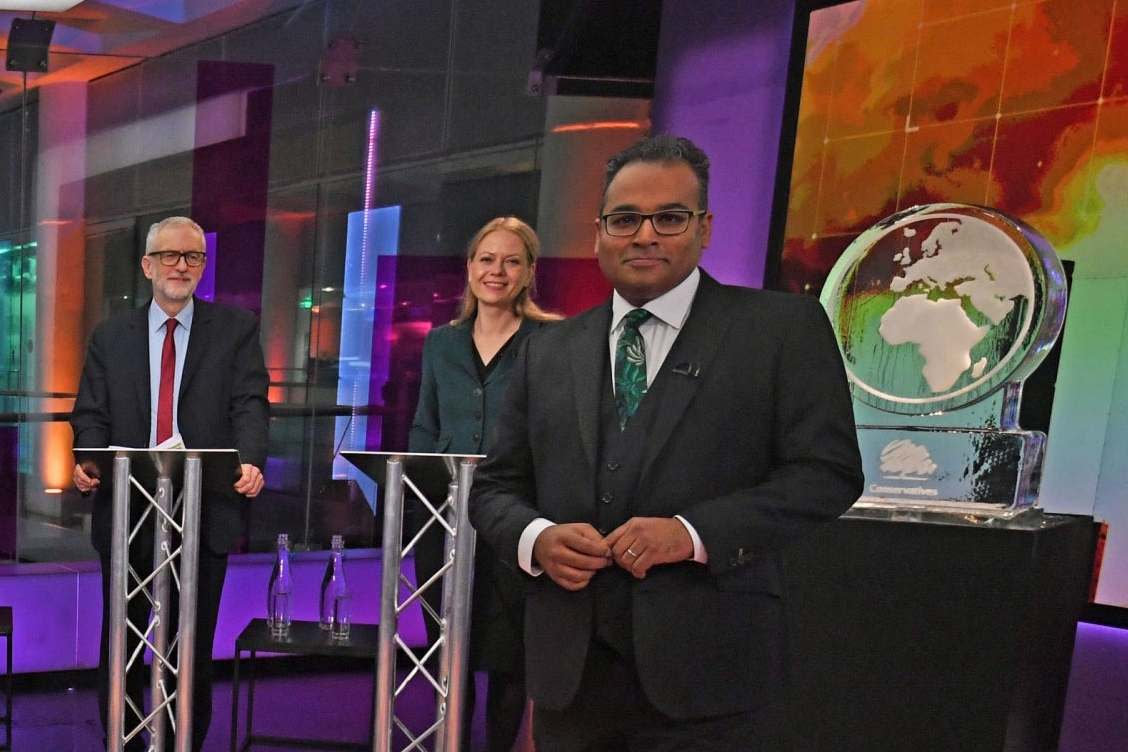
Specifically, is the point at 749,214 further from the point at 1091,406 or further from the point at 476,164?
the point at 1091,406

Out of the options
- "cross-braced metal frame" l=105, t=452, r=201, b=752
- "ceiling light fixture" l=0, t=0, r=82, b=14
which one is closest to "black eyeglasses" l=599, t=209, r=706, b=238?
"cross-braced metal frame" l=105, t=452, r=201, b=752

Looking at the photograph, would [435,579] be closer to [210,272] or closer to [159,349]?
[159,349]

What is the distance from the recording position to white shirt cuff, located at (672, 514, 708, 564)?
1246 mm

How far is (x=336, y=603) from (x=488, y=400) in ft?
3.06

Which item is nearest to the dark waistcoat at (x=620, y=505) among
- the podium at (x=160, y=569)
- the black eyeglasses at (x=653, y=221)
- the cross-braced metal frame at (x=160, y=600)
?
the black eyeglasses at (x=653, y=221)

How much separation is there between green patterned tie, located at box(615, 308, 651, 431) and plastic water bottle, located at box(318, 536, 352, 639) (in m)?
1.77

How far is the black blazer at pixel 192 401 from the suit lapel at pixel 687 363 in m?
1.76

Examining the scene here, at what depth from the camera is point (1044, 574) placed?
81.7 inches

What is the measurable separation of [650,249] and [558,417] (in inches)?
11.3

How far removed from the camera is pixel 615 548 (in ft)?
4.06

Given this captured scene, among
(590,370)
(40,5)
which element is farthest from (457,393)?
(40,5)

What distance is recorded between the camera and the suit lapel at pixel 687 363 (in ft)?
4.27

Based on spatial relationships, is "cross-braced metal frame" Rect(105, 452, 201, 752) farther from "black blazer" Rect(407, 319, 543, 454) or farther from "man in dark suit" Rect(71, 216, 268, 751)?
"black blazer" Rect(407, 319, 543, 454)

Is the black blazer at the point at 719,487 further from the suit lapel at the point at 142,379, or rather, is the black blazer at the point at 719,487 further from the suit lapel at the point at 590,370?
the suit lapel at the point at 142,379
